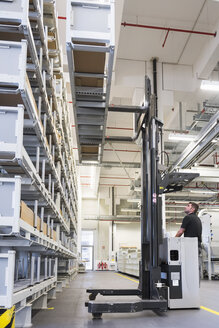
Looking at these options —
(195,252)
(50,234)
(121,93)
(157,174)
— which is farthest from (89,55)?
(121,93)

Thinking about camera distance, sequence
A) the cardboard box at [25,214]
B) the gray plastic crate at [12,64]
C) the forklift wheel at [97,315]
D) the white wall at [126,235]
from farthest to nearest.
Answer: the white wall at [126,235] → the forklift wheel at [97,315] → the cardboard box at [25,214] → the gray plastic crate at [12,64]

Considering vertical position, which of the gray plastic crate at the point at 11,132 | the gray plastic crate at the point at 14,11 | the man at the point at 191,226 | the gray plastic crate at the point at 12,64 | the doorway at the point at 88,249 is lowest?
the doorway at the point at 88,249

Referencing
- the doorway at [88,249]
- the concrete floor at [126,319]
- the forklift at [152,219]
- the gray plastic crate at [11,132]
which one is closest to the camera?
the gray plastic crate at [11,132]

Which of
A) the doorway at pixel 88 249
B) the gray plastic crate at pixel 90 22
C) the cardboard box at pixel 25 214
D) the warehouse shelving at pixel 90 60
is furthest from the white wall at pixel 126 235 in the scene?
the gray plastic crate at pixel 90 22

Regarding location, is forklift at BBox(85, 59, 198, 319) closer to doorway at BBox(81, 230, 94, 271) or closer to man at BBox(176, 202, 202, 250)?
man at BBox(176, 202, 202, 250)

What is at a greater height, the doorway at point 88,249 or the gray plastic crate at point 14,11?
the gray plastic crate at point 14,11

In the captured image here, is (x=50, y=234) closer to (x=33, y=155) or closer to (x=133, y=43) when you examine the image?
(x=33, y=155)

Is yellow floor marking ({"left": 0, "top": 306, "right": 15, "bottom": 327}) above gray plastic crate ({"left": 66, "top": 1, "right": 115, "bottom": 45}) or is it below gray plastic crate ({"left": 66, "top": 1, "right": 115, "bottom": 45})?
below

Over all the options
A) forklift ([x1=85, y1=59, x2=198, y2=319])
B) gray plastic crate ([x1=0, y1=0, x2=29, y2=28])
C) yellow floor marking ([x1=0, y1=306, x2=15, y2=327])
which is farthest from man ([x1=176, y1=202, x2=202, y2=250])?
gray plastic crate ([x1=0, y1=0, x2=29, y2=28])

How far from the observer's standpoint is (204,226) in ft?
50.0

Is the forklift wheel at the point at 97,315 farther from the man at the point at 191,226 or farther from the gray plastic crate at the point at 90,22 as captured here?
the gray plastic crate at the point at 90,22

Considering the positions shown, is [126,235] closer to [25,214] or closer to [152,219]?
[152,219]

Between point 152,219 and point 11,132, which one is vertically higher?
point 11,132

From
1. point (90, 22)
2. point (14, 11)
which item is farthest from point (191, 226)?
point (14, 11)
